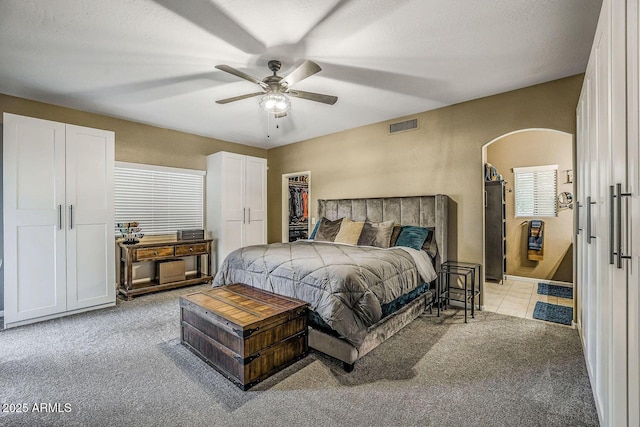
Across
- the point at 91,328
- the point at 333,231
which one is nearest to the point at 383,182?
the point at 333,231

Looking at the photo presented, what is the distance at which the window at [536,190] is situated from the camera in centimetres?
497

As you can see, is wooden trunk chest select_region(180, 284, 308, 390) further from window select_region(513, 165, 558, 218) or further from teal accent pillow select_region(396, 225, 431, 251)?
window select_region(513, 165, 558, 218)

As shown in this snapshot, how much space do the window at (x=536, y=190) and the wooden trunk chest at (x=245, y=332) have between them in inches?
187

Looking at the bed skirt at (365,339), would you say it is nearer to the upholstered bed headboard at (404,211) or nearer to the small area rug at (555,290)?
the upholstered bed headboard at (404,211)

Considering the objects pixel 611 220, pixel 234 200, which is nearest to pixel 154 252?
pixel 234 200

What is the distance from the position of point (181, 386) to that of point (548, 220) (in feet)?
19.0

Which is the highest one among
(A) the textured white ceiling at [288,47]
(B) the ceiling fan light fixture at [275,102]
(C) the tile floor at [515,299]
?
(A) the textured white ceiling at [288,47]

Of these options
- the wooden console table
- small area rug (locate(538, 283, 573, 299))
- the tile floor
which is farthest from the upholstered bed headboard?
the wooden console table

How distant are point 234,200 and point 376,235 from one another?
288cm

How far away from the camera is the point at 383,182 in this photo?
15.5ft

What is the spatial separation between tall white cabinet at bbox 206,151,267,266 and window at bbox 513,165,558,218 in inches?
190

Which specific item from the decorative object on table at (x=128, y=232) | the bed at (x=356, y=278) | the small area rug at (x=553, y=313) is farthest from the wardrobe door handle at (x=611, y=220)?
the decorative object on table at (x=128, y=232)

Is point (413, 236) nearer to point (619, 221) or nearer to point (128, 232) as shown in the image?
point (619, 221)

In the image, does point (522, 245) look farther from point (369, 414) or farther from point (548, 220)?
point (369, 414)
